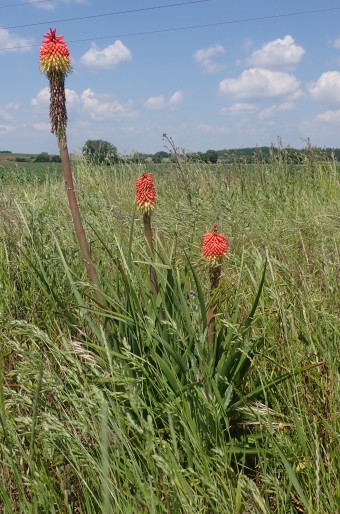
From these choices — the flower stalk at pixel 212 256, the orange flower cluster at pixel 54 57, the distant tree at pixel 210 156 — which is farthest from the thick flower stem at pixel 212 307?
the distant tree at pixel 210 156

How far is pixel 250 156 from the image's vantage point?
753 cm

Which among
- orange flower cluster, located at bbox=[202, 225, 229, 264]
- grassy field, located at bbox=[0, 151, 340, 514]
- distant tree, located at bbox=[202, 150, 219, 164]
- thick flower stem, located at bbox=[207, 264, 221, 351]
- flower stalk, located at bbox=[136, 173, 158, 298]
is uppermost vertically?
distant tree, located at bbox=[202, 150, 219, 164]

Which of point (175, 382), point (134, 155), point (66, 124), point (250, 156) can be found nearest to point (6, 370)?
point (175, 382)

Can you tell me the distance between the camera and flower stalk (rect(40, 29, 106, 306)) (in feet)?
6.03

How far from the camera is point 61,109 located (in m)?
1.85

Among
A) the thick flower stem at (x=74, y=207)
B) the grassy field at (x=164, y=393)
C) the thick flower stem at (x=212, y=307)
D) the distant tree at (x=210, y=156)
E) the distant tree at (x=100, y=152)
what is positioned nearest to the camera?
the grassy field at (x=164, y=393)

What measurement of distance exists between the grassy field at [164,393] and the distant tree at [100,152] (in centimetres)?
651

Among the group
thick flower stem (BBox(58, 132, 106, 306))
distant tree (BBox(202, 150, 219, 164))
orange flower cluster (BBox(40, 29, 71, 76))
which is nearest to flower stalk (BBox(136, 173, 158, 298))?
thick flower stem (BBox(58, 132, 106, 306))

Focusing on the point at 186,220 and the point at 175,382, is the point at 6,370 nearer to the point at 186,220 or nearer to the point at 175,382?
the point at 175,382

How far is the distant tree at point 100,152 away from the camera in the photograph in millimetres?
9438

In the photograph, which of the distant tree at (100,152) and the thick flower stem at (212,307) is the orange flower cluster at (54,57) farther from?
the distant tree at (100,152)

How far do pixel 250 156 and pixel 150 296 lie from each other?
19.1 feet

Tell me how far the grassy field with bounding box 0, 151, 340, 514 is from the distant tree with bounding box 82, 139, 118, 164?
6.51 meters

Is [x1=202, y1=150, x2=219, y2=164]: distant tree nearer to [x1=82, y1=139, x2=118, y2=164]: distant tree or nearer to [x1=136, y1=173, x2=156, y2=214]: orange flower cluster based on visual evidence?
[x1=82, y1=139, x2=118, y2=164]: distant tree
